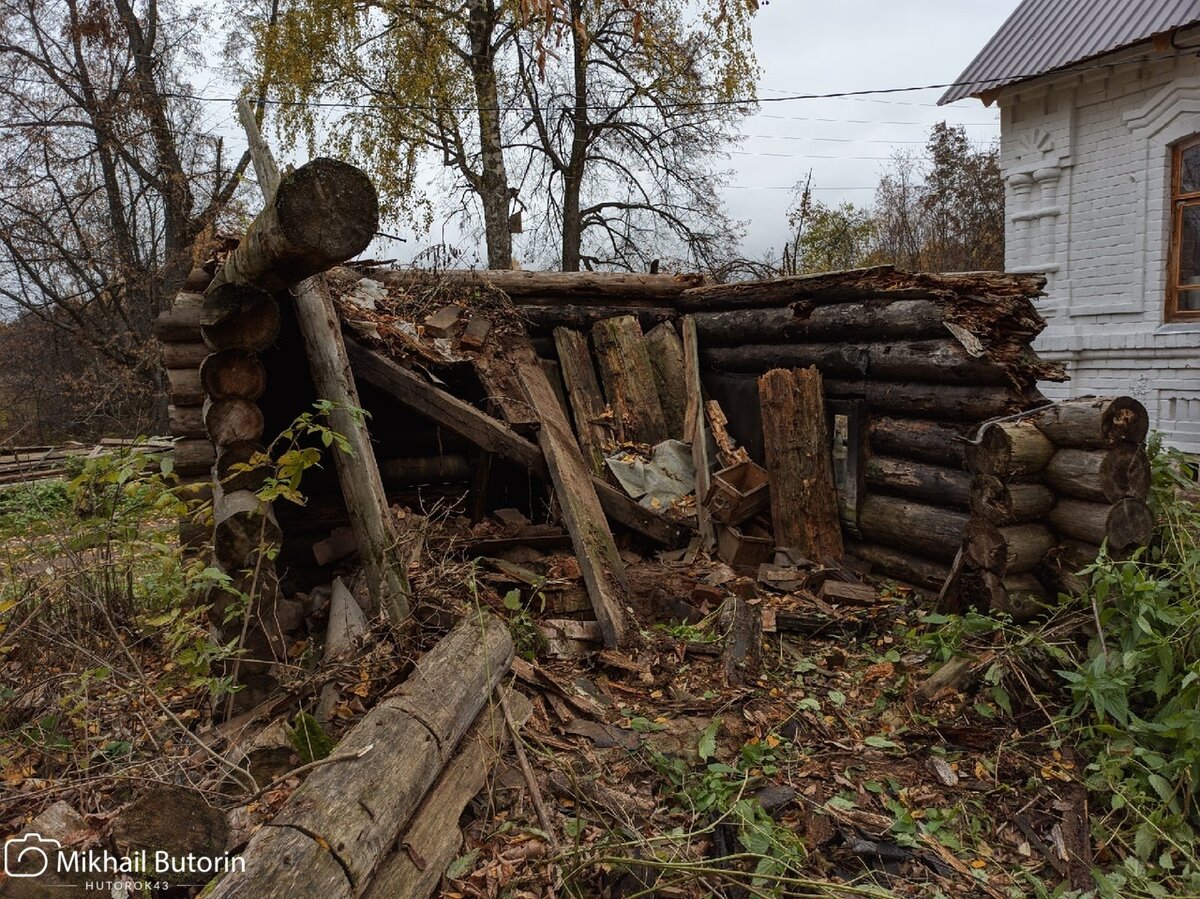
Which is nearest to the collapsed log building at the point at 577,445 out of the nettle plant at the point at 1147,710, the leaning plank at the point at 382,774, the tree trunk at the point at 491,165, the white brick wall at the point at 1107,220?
the leaning plank at the point at 382,774

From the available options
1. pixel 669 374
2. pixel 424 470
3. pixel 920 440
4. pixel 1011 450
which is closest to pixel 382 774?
pixel 1011 450

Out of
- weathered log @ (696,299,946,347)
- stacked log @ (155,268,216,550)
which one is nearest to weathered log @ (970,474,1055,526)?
weathered log @ (696,299,946,347)

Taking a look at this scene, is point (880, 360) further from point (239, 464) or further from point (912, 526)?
point (239, 464)

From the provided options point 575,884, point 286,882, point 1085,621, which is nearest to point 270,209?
point 286,882

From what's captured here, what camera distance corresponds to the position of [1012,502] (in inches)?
167

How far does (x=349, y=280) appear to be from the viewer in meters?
6.32

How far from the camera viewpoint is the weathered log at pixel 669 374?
7168 millimetres

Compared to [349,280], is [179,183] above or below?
above

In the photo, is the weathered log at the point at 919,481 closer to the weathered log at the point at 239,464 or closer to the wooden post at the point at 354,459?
the wooden post at the point at 354,459

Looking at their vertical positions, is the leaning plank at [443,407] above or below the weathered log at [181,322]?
below

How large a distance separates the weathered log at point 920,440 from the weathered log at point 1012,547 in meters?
0.90

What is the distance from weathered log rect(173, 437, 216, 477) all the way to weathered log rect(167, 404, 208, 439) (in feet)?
0.17

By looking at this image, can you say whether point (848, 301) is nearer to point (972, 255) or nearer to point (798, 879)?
point (798, 879)

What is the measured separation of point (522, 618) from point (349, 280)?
11.4ft
